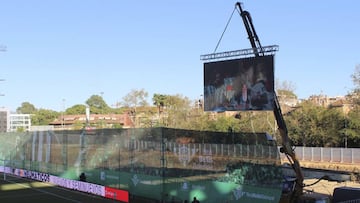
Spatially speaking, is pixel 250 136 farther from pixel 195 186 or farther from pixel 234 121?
pixel 234 121

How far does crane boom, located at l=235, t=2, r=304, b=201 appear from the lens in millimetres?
22375

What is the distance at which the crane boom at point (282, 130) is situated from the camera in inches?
881

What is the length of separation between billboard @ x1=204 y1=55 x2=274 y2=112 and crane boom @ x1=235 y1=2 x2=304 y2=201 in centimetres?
140

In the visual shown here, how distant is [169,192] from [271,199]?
290 inches

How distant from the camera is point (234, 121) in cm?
7744

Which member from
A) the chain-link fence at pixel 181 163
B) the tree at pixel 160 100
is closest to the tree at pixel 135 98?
the tree at pixel 160 100

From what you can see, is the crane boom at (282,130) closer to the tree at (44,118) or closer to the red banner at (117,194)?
the red banner at (117,194)

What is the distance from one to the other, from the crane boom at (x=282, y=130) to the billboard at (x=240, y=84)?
140cm

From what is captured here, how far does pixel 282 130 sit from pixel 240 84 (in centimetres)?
983

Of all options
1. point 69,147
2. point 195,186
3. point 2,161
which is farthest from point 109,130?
point 2,161

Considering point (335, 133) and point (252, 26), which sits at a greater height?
point (252, 26)

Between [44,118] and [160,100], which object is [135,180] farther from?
[44,118]

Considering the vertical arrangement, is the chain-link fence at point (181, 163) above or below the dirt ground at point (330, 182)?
above

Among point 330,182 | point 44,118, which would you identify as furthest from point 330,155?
point 44,118
